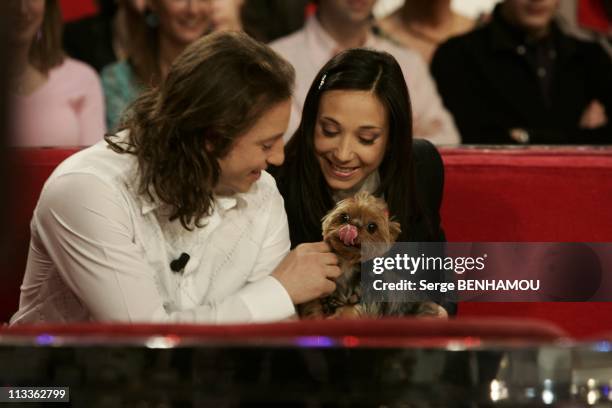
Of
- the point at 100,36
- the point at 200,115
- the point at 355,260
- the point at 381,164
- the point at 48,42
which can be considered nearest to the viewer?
the point at 200,115

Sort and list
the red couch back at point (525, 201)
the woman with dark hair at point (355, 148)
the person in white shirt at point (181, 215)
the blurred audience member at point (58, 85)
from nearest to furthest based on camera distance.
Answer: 1. the person in white shirt at point (181, 215)
2. the woman with dark hair at point (355, 148)
3. the red couch back at point (525, 201)
4. the blurred audience member at point (58, 85)

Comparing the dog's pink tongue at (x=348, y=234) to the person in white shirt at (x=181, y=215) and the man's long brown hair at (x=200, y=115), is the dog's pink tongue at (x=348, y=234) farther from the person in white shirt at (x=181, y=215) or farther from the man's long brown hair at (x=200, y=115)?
the man's long brown hair at (x=200, y=115)

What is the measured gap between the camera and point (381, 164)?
1685mm

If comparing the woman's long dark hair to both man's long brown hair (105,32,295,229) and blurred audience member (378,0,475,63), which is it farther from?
blurred audience member (378,0,475,63)

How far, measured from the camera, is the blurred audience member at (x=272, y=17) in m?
2.81

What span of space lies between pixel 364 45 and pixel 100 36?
90cm

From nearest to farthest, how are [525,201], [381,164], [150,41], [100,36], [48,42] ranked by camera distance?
[381,164], [525,201], [48,42], [150,41], [100,36]

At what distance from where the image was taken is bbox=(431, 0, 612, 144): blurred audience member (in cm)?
280

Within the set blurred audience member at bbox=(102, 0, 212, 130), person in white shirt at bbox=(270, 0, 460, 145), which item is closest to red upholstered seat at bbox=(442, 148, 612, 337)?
person in white shirt at bbox=(270, 0, 460, 145)

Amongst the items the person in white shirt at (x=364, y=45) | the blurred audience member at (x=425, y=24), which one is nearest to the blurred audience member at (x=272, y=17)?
the person in white shirt at (x=364, y=45)

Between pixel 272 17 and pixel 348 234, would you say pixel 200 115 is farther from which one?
pixel 272 17

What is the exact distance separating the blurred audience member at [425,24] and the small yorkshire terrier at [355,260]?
1.36m

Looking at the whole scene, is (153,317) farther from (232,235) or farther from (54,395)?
(54,395)

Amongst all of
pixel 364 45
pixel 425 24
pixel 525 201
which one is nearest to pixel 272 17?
pixel 364 45
